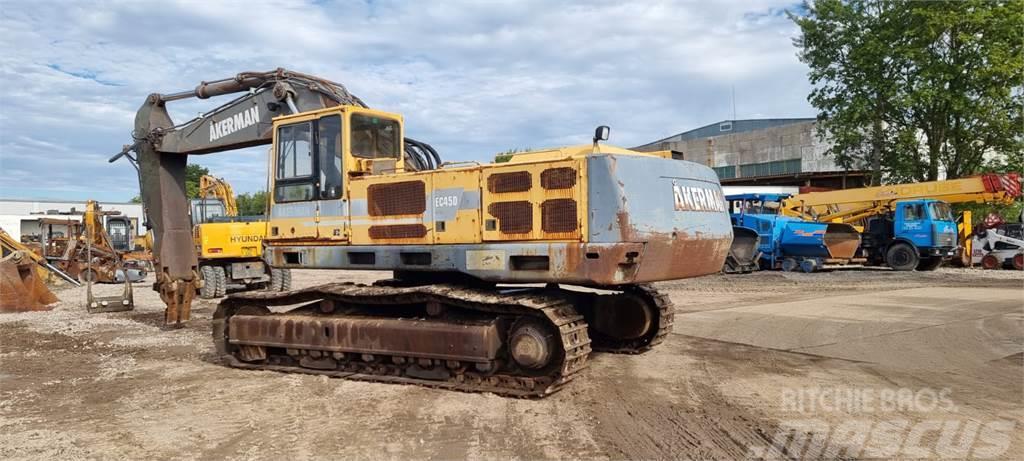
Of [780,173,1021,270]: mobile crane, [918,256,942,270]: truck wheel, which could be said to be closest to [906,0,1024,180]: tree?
[780,173,1021,270]: mobile crane

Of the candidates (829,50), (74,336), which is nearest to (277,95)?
(74,336)

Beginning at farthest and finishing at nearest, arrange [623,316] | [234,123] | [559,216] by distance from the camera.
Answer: [234,123]
[623,316]
[559,216]

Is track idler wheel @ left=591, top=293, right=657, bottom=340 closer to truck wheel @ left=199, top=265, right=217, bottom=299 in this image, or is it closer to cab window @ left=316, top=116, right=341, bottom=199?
cab window @ left=316, top=116, right=341, bottom=199

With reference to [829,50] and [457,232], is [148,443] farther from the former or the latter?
[829,50]

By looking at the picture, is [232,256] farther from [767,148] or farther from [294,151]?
[767,148]

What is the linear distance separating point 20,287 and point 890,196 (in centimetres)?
2478

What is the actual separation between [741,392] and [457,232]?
3155mm

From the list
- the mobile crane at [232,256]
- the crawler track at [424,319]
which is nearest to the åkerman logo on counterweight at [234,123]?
the crawler track at [424,319]

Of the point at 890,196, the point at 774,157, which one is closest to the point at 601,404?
the point at 890,196

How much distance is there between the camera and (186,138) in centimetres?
1037

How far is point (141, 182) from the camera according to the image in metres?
11.0

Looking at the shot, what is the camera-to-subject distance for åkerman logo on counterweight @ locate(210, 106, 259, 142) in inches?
365

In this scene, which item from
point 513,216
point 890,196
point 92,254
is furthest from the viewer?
point 890,196

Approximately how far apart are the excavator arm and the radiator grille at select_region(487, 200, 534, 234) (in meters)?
3.10
